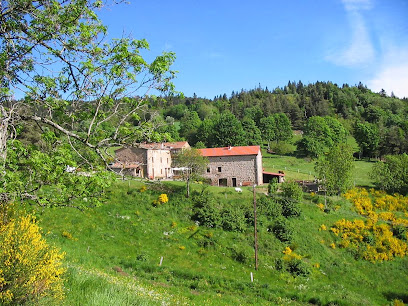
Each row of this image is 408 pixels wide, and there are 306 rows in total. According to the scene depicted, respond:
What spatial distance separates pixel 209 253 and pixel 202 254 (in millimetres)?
758

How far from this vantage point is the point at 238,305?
12742 mm

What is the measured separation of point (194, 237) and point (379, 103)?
175 m

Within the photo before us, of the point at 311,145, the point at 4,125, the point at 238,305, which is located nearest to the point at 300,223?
the point at 238,305

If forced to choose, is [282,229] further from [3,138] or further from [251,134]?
[251,134]

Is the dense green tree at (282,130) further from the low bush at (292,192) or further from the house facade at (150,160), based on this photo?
the low bush at (292,192)

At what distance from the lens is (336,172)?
47031 mm

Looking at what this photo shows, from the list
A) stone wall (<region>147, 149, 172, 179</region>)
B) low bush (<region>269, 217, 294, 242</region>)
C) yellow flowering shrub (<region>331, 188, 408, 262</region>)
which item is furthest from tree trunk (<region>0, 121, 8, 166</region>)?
stone wall (<region>147, 149, 172, 179</region>)

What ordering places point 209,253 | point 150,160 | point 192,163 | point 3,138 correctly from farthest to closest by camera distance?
point 150,160
point 192,163
point 209,253
point 3,138

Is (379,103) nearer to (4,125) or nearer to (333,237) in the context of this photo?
(333,237)

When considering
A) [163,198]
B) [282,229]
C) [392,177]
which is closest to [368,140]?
[392,177]

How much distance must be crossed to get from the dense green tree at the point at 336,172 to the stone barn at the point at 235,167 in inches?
436

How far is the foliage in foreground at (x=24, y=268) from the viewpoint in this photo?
6.32m

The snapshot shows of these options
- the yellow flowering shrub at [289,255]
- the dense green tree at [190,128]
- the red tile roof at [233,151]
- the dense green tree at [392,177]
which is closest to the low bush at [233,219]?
the yellow flowering shrub at [289,255]

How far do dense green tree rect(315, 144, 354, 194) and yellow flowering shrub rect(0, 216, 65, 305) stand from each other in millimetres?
45040
